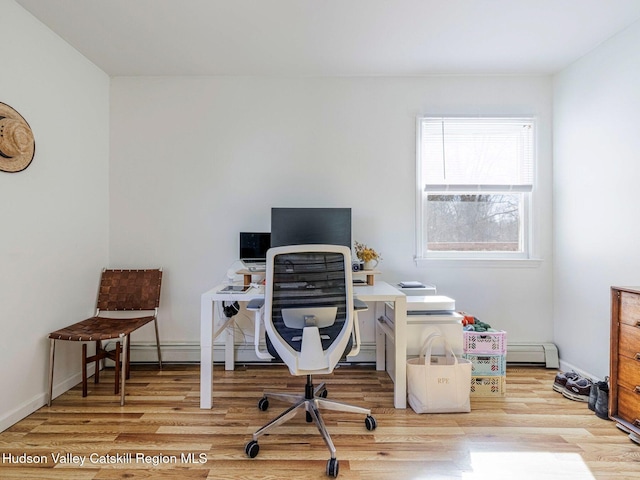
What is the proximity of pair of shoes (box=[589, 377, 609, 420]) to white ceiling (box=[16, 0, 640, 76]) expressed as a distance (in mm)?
2372

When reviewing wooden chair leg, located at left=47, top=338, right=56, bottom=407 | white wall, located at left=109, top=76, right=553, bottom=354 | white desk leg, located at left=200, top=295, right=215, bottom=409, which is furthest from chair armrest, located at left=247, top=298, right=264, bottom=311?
wooden chair leg, located at left=47, top=338, right=56, bottom=407

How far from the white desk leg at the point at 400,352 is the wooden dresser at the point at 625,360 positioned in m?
1.17

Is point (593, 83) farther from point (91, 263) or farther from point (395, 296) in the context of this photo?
point (91, 263)

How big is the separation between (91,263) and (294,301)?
201cm

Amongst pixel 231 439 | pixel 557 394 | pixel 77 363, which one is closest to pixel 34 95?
pixel 77 363

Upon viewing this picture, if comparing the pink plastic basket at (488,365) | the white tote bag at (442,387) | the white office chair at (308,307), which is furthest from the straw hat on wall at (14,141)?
the pink plastic basket at (488,365)

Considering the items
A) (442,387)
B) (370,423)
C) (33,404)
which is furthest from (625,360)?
(33,404)

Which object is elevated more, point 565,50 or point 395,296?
point 565,50

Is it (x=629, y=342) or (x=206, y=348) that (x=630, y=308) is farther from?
(x=206, y=348)

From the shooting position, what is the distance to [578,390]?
7.45 ft

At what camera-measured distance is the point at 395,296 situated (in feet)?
7.21

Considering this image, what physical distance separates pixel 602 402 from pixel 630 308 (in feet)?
2.21

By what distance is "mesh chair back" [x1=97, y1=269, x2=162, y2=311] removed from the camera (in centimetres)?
275

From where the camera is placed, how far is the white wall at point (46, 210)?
2.00m
